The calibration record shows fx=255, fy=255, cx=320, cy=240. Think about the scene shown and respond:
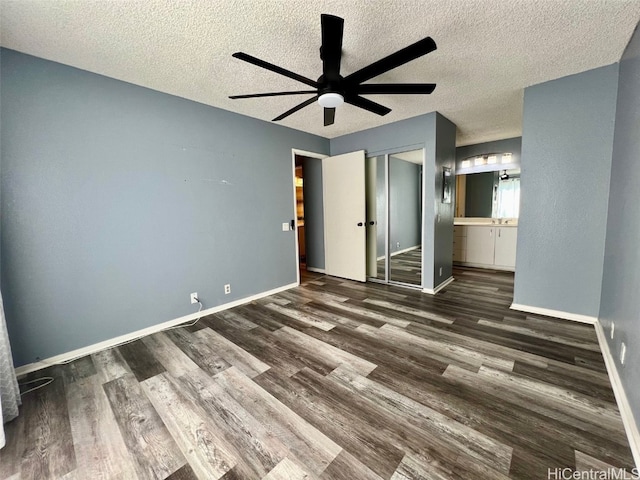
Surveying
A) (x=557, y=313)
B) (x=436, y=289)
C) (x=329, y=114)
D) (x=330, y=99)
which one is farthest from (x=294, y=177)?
(x=557, y=313)

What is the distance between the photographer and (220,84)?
8.32ft

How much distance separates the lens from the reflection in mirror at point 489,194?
4957 mm

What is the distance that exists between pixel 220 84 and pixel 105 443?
2906mm

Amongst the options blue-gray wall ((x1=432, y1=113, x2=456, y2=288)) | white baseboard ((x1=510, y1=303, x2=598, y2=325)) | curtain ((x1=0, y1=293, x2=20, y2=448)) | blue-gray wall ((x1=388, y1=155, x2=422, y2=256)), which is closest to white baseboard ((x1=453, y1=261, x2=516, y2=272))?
blue-gray wall ((x1=388, y1=155, x2=422, y2=256))

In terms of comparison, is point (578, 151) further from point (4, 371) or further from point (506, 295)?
point (4, 371)

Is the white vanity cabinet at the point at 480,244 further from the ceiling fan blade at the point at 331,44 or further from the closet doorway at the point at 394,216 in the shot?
the ceiling fan blade at the point at 331,44

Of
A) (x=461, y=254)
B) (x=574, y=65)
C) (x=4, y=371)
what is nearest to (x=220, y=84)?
(x=4, y=371)

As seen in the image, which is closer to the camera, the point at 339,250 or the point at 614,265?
the point at 614,265

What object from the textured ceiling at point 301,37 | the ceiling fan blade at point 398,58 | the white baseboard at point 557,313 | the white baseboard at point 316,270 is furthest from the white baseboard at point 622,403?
the white baseboard at point 316,270

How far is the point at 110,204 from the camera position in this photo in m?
2.38

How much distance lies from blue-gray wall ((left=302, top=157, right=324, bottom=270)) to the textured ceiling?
2.18 metres

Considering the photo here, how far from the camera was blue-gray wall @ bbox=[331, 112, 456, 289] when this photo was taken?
11.4 ft

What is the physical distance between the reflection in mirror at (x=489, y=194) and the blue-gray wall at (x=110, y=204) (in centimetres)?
444

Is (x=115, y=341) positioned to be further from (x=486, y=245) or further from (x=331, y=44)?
(x=486, y=245)
